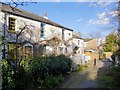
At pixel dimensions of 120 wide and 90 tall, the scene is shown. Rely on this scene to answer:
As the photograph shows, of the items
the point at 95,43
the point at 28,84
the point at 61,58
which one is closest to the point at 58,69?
the point at 61,58

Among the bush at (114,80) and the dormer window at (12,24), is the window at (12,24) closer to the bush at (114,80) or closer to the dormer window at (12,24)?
the dormer window at (12,24)

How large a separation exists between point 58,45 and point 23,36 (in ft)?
17.5

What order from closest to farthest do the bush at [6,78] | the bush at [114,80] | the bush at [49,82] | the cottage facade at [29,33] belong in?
the bush at [6,78] < the bush at [114,80] < the bush at [49,82] < the cottage facade at [29,33]

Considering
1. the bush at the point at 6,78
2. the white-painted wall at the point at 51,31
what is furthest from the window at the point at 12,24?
the bush at the point at 6,78

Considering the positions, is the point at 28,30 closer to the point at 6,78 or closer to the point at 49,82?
the point at 49,82

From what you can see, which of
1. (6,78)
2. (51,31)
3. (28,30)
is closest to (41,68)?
(6,78)

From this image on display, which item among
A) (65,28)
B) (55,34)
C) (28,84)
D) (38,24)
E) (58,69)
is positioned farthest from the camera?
(65,28)

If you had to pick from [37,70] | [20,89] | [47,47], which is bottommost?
[20,89]

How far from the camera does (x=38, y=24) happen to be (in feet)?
85.9

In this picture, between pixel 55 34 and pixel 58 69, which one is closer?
pixel 58 69

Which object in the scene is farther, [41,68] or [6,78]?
[41,68]

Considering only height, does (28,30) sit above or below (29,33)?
above

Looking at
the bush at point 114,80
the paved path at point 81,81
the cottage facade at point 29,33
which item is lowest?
the paved path at point 81,81

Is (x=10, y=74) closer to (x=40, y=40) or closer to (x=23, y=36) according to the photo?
(x=23, y=36)
